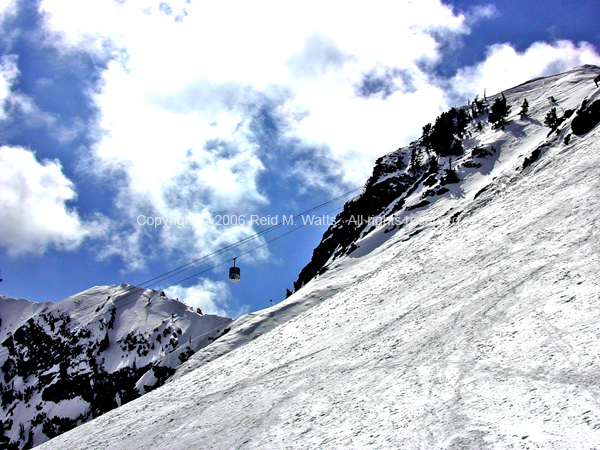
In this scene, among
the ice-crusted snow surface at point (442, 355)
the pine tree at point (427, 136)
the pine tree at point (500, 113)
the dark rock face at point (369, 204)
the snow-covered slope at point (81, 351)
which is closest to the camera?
the ice-crusted snow surface at point (442, 355)

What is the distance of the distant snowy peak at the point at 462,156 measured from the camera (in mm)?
57406

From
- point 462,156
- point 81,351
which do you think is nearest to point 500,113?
point 462,156

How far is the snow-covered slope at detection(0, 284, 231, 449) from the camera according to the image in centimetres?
11094

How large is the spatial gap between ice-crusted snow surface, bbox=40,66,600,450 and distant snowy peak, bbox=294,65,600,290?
1118 centimetres

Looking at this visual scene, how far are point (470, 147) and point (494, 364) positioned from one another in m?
65.9

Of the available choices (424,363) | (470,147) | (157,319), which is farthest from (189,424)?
(157,319)

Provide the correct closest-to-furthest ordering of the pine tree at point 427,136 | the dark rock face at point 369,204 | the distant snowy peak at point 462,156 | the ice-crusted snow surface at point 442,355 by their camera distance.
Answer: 1. the ice-crusted snow surface at point 442,355
2. the distant snowy peak at point 462,156
3. the dark rock face at point 369,204
4. the pine tree at point 427,136

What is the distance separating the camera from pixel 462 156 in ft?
242

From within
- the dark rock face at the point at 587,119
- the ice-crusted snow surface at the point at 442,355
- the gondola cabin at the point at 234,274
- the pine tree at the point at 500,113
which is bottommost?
the ice-crusted snow surface at the point at 442,355

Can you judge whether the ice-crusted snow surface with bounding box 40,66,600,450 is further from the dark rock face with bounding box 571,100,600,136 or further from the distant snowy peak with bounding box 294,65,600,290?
the distant snowy peak with bounding box 294,65,600,290

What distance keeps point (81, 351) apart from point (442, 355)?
137m

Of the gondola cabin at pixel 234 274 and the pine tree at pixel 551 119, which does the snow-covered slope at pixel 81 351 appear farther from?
the pine tree at pixel 551 119

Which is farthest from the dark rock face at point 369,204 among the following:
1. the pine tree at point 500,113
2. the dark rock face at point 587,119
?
the dark rock face at point 587,119

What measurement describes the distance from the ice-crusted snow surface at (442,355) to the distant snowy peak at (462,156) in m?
11.2
